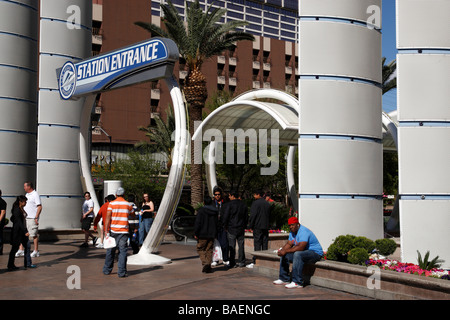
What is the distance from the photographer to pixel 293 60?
267 feet

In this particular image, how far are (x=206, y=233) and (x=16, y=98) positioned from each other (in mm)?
10411

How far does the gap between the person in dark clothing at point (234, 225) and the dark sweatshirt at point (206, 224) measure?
0.85 m

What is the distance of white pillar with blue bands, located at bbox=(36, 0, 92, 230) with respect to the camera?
1892cm

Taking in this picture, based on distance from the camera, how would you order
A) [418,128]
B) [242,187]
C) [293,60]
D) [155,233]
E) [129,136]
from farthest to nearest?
[293,60], [129,136], [242,187], [155,233], [418,128]

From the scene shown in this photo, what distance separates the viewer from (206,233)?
11.4 meters

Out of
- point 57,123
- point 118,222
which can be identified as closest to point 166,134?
point 57,123

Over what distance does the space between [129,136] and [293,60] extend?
107 feet

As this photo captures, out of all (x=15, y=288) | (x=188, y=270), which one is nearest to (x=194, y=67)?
(x=188, y=270)

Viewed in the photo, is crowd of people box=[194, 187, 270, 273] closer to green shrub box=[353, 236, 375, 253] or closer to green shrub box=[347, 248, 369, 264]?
green shrub box=[353, 236, 375, 253]

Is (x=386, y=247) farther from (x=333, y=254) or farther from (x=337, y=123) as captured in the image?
(x=337, y=123)

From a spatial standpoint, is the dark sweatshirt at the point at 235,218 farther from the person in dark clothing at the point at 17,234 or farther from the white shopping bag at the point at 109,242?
the person in dark clothing at the point at 17,234

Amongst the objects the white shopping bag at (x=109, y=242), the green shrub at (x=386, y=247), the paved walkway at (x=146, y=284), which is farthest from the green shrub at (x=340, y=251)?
the white shopping bag at (x=109, y=242)

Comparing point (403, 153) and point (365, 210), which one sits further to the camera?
point (365, 210)
